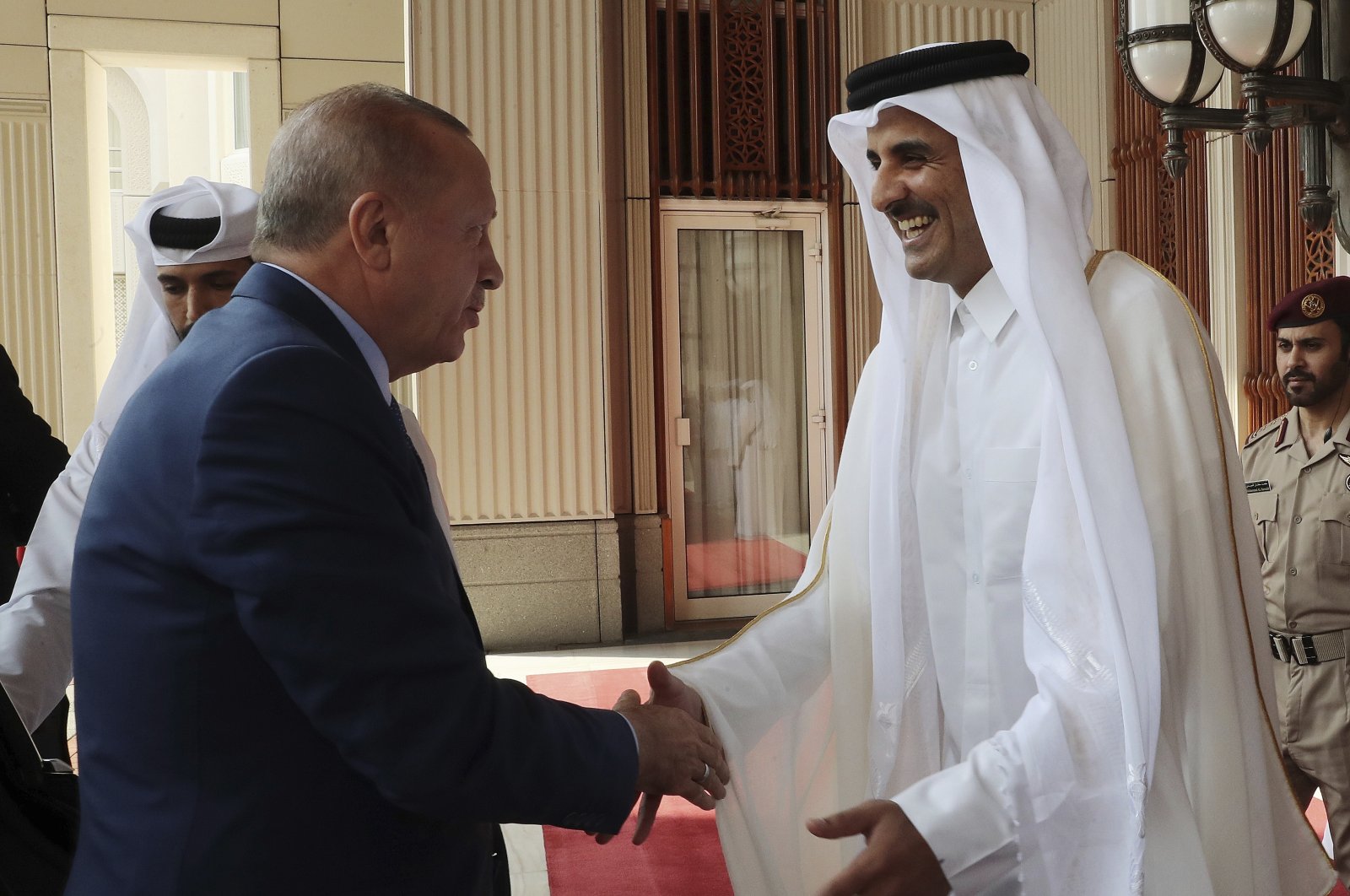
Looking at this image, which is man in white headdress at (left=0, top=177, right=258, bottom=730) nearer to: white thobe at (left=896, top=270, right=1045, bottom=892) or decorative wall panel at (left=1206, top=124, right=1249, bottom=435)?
white thobe at (left=896, top=270, right=1045, bottom=892)

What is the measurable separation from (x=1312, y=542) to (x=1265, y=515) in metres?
0.22

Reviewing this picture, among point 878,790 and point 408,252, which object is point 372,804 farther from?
point 878,790

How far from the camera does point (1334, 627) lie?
10.8 feet

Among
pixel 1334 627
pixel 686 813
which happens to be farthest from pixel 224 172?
pixel 1334 627

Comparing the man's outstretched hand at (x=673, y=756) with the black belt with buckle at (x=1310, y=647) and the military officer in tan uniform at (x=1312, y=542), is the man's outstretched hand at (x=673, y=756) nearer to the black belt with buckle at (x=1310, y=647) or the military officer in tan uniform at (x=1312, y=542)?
the military officer in tan uniform at (x=1312, y=542)

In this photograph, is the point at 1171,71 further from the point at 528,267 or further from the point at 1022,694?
the point at 528,267

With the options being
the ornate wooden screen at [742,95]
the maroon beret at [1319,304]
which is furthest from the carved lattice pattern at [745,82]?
the maroon beret at [1319,304]

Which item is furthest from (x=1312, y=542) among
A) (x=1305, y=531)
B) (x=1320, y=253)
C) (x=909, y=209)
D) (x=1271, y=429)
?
(x=1320, y=253)

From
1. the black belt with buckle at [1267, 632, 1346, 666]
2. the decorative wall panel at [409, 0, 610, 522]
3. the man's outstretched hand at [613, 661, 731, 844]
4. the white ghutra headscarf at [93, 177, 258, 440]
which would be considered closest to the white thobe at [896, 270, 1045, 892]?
the man's outstretched hand at [613, 661, 731, 844]

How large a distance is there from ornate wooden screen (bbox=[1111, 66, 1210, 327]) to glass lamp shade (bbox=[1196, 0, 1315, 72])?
3.52m

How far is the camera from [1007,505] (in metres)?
1.77

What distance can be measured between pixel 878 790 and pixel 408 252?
3.92ft

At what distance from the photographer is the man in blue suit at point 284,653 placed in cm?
110

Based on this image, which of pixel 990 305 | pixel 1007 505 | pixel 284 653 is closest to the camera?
pixel 284 653
